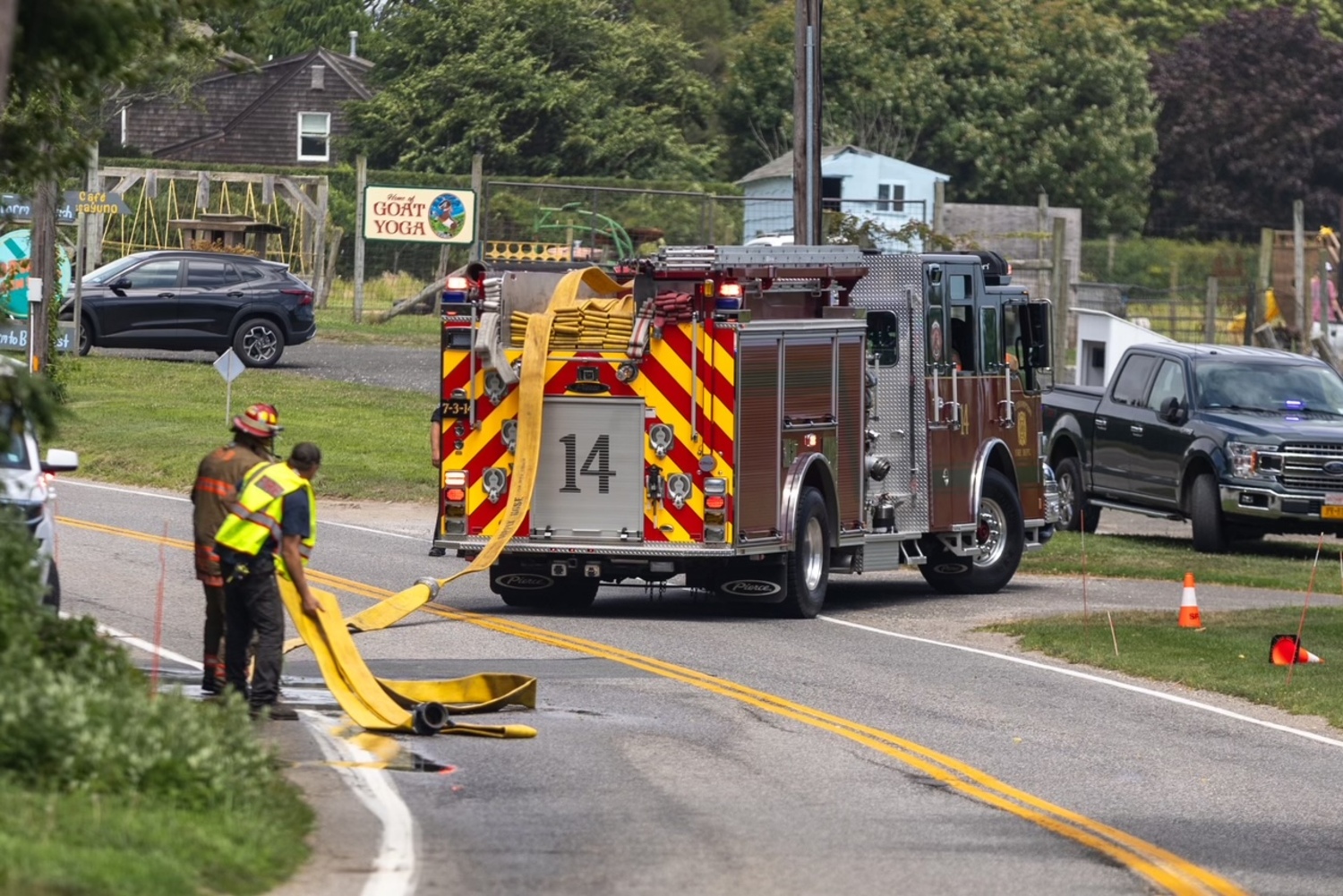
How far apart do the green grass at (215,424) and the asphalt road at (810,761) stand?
814cm

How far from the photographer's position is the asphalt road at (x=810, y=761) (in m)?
9.68

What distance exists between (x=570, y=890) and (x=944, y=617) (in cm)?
1119

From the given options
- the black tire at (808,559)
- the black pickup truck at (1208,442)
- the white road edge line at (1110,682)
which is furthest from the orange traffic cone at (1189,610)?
the black pickup truck at (1208,442)

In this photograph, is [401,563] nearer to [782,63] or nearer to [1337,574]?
[1337,574]

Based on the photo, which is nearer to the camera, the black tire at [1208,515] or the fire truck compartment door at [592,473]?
the fire truck compartment door at [592,473]

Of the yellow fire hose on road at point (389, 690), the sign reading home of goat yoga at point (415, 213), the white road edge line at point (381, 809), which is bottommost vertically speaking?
the white road edge line at point (381, 809)

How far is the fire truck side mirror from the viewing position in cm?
2014

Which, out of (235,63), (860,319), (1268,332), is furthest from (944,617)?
(1268,332)

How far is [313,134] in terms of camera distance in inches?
2557

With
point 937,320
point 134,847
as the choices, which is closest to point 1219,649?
point 937,320

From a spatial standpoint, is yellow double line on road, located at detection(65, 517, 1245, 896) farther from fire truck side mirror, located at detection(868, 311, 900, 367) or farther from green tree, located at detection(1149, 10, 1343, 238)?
green tree, located at detection(1149, 10, 1343, 238)

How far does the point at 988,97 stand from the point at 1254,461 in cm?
4193

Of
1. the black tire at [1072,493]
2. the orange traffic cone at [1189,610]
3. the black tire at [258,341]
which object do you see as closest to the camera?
the orange traffic cone at [1189,610]

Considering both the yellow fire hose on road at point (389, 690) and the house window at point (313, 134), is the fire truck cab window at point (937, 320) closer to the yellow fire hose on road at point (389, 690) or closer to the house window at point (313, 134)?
the yellow fire hose on road at point (389, 690)
